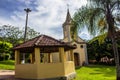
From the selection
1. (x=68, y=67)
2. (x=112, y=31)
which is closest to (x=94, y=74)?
(x=68, y=67)

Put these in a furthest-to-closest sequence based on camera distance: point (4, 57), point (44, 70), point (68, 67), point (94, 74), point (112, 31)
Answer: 1. point (4, 57)
2. point (94, 74)
3. point (68, 67)
4. point (44, 70)
5. point (112, 31)

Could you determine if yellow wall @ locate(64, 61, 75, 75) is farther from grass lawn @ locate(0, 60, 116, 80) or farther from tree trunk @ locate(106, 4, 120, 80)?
tree trunk @ locate(106, 4, 120, 80)

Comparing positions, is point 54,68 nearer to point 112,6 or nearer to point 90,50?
point 112,6

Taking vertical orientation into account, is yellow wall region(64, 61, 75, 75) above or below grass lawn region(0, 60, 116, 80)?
above

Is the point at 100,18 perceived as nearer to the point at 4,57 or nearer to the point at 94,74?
the point at 94,74

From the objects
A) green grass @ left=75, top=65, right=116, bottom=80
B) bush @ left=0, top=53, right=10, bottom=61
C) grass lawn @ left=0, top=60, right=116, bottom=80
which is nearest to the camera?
green grass @ left=75, top=65, right=116, bottom=80

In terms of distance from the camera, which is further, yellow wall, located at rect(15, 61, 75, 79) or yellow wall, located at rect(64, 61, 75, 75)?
yellow wall, located at rect(64, 61, 75, 75)

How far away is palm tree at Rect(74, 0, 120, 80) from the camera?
57.9ft

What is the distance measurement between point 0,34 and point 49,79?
4446cm

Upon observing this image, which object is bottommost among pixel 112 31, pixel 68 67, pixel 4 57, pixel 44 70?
pixel 44 70

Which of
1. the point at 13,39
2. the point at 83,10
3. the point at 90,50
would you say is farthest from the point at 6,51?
the point at 83,10

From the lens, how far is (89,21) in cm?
1770

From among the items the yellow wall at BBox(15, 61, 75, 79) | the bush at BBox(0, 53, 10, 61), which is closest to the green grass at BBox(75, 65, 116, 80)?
the yellow wall at BBox(15, 61, 75, 79)

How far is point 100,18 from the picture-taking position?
17.9 metres
